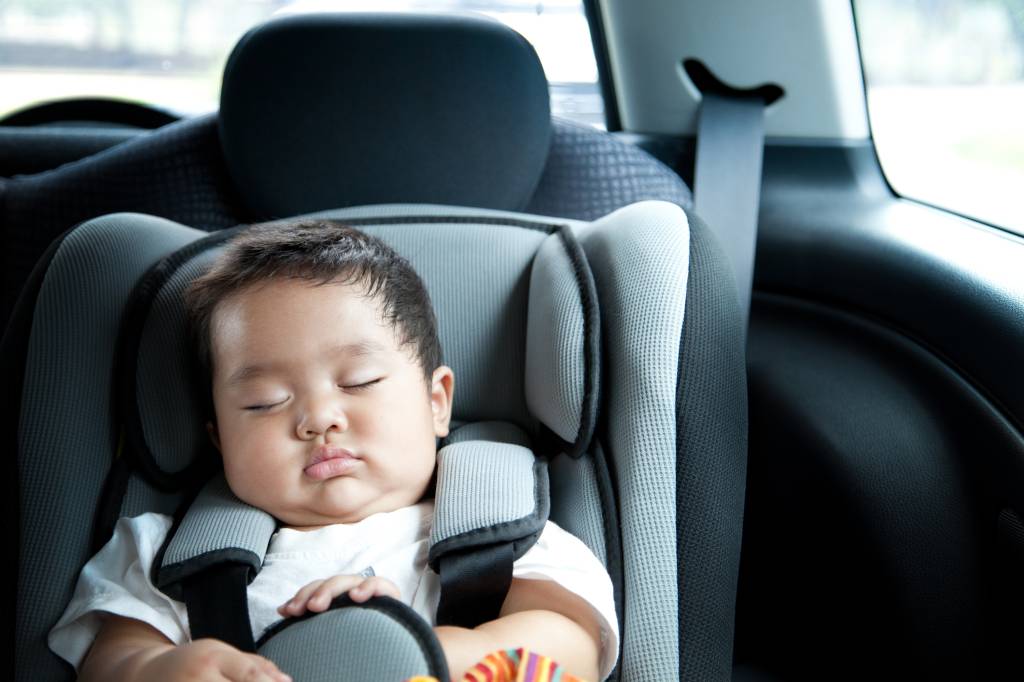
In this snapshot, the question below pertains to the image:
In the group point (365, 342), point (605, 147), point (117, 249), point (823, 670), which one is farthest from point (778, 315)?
point (117, 249)

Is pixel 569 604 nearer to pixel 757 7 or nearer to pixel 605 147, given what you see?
pixel 605 147

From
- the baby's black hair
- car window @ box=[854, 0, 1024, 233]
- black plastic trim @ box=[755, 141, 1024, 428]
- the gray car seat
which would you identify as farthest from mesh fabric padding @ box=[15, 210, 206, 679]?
car window @ box=[854, 0, 1024, 233]

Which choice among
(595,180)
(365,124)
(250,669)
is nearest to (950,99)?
(595,180)

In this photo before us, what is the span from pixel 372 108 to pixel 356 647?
95 centimetres

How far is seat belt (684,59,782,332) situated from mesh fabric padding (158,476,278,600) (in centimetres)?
101

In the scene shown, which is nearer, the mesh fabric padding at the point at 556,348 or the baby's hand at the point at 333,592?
the baby's hand at the point at 333,592

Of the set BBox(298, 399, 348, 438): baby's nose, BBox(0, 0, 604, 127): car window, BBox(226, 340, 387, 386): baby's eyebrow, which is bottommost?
BBox(298, 399, 348, 438): baby's nose

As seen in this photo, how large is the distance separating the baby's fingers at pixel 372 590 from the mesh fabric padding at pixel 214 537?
15cm

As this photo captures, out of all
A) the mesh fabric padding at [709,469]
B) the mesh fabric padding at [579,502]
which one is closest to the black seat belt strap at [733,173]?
the mesh fabric padding at [709,469]

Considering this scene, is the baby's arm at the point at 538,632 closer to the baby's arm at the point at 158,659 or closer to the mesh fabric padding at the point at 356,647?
the mesh fabric padding at the point at 356,647

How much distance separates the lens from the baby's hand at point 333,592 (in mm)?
1120

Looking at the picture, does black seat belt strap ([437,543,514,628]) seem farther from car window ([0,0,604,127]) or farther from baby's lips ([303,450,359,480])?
car window ([0,0,604,127])

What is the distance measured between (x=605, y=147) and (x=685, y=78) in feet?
1.58

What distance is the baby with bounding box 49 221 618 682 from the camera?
46.8 inches
